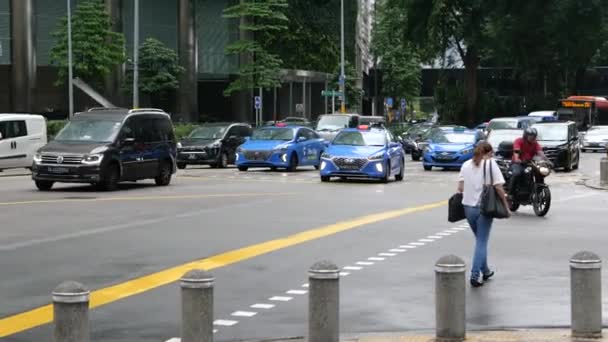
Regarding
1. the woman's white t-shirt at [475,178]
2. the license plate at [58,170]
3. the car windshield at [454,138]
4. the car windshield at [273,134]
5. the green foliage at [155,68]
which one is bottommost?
the license plate at [58,170]

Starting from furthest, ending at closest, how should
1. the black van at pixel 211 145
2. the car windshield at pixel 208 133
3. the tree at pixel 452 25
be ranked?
1. the tree at pixel 452 25
2. the car windshield at pixel 208 133
3. the black van at pixel 211 145

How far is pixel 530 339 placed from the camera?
9.38 metres

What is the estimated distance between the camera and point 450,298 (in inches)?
358

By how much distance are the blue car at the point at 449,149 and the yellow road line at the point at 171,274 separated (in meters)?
18.7

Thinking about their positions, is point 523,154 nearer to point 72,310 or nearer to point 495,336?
point 495,336

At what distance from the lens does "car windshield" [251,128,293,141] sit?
3881 centimetres

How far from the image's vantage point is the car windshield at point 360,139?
33.7 m

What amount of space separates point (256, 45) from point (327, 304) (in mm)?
56189

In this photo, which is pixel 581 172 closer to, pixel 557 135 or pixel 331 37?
pixel 557 135

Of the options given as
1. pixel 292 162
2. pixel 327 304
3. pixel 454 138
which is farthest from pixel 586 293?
pixel 454 138

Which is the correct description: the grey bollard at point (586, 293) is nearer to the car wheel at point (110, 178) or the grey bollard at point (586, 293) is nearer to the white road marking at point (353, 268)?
the white road marking at point (353, 268)

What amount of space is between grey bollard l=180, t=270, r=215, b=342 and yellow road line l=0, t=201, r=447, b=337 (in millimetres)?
2322

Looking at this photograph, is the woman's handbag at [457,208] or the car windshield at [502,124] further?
the car windshield at [502,124]

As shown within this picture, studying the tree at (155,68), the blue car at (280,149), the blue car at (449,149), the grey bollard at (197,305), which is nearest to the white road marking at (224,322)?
the grey bollard at (197,305)
